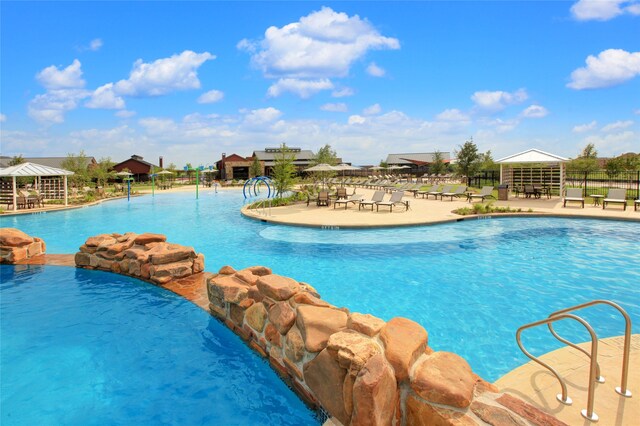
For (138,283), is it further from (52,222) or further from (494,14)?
(494,14)

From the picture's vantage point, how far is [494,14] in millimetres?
11945

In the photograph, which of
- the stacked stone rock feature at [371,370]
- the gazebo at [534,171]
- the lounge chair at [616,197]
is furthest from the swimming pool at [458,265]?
the gazebo at [534,171]

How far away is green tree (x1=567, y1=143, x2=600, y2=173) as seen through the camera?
2804 centimetres

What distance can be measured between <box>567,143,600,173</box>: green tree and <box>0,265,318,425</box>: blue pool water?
80.1ft

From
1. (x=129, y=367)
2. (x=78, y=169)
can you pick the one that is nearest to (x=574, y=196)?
(x=129, y=367)

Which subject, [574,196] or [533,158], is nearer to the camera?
[574,196]

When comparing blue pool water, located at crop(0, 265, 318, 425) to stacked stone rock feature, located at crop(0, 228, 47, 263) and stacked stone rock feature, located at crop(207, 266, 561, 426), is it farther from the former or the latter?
stacked stone rock feature, located at crop(0, 228, 47, 263)

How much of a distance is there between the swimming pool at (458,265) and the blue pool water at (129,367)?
2110 millimetres

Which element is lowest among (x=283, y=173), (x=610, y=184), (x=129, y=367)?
(x=129, y=367)

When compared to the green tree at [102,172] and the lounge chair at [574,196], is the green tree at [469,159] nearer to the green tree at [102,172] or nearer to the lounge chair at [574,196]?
the lounge chair at [574,196]

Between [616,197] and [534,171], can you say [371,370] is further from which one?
[534,171]

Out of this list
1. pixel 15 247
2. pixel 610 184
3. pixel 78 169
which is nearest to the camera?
pixel 15 247

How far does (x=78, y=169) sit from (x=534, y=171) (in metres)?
32.6

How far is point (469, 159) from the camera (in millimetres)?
30578
